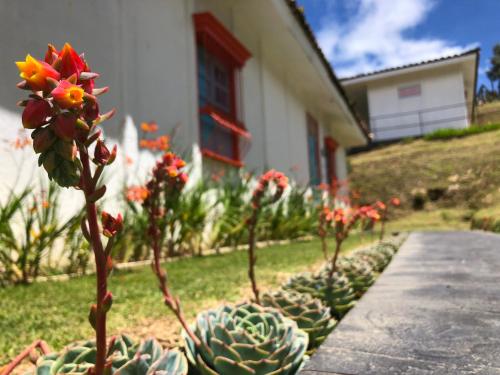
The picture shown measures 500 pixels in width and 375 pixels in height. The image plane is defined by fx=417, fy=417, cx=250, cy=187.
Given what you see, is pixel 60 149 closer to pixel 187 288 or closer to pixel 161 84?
pixel 187 288

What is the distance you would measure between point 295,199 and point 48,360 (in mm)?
6726

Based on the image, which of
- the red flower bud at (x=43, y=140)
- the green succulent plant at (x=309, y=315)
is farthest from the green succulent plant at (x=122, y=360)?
the green succulent plant at (x=309, y=315)

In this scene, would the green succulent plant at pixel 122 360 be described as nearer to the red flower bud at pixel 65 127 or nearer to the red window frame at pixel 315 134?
the red flower bud at pixel 65 127

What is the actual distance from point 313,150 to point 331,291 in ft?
32.2

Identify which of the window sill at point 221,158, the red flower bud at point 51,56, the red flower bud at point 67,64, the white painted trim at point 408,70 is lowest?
the red flower bud at point 67,64

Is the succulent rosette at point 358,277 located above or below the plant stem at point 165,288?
below

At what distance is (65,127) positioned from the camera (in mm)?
443

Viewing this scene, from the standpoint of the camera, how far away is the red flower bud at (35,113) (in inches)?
17.5

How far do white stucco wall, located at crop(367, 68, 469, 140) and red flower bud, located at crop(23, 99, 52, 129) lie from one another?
21.0 meters

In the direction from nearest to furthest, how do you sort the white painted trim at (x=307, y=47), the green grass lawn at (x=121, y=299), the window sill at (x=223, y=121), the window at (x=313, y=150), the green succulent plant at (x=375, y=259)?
the green grass lawn at (x=121, y=299) → the green succulent plant at (x=375, y=259) → the window sill at (x=223, y=121) → the white painted trim at (x=307, y=47) → the window at (x=313, y=150)

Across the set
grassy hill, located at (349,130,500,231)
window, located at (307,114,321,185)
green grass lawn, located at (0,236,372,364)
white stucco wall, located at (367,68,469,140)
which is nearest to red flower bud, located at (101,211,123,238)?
green grass lawn, located at (0,236,372,364)

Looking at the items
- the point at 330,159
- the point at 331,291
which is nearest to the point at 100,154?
the point at 331,291

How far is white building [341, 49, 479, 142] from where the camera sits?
61.5ft

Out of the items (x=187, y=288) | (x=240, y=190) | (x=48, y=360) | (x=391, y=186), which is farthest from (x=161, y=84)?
(x=391, y=186)
